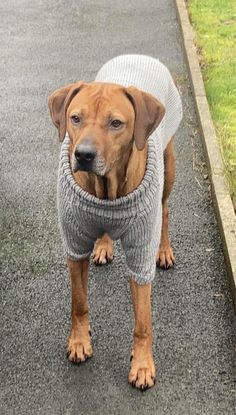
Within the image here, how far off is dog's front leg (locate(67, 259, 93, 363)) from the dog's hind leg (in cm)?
91

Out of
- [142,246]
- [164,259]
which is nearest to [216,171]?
[164,259]

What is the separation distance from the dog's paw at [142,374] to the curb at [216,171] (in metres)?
0.83

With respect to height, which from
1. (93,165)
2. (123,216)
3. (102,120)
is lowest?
(123,216)

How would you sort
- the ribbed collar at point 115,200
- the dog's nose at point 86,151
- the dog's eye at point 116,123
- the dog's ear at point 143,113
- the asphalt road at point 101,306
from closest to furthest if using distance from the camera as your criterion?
the dog's nose at point 86,151
the dog's eye at point 116,123
the dog's ear at point 143,113
the ribbed collar at point 115,200
the asphalt road at point 101,306

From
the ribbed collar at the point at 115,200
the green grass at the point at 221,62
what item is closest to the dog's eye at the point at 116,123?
→ the ribbed collar at the point at 115,200

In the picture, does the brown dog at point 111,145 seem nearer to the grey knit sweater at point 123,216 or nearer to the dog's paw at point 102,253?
the grey knit sweater at point 123,216

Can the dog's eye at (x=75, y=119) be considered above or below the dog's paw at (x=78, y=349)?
above

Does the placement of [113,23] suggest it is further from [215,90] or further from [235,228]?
[235,228]

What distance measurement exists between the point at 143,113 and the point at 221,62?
515cm

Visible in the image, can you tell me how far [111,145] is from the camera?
3.41 m

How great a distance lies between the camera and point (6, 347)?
14.1ft

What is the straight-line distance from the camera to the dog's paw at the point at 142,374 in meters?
4.00

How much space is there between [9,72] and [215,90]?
2.79 metres

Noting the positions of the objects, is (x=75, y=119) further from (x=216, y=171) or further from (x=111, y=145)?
(x=216, y=171)
